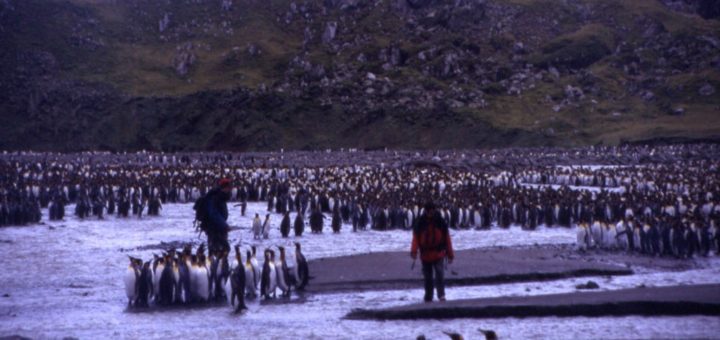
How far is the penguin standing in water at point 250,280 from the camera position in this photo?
458 inches

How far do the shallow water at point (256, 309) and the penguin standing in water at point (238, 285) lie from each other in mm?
161

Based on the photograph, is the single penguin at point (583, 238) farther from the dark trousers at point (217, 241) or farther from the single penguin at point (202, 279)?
the single penguin at point (202, 279)

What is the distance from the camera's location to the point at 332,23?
284 ft

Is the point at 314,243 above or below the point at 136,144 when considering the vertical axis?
below

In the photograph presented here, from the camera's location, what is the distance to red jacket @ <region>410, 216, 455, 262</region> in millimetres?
10008

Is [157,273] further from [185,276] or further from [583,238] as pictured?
[583,238]

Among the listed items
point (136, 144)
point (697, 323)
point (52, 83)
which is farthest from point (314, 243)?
point (52, 83)

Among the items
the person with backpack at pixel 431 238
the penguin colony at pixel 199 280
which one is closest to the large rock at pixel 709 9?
the penguin colony at pixel 199 280

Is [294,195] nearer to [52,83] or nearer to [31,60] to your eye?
[52,83]

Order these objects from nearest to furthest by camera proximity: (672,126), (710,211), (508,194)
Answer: (710,211), (508,194), (672,126)

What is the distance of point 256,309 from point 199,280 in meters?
1.02

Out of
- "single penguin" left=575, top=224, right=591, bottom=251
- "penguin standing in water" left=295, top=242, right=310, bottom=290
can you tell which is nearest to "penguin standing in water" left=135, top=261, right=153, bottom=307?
"penguin standing in water" left=295, top=242, right=310, bottom=290

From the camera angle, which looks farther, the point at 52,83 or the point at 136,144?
the point at 52,83

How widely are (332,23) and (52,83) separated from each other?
99.7 ft
